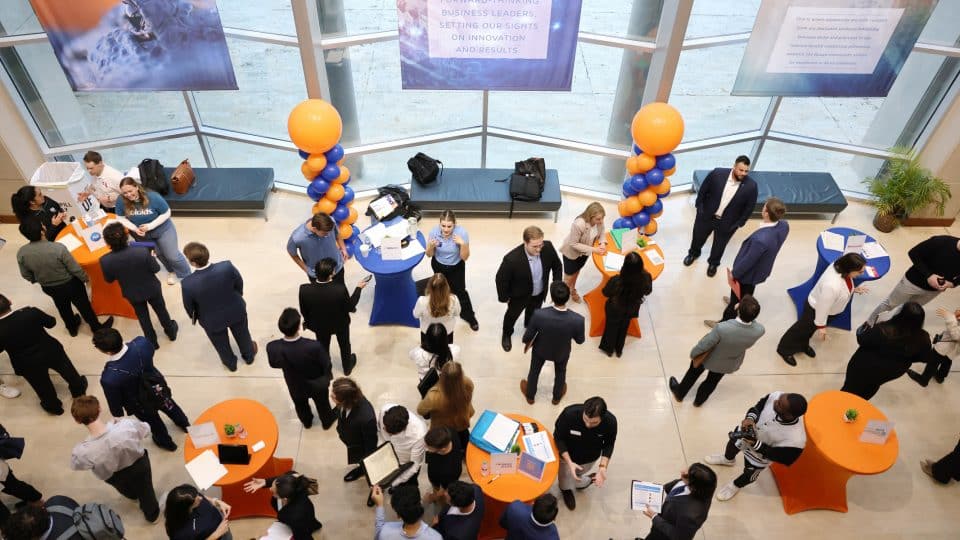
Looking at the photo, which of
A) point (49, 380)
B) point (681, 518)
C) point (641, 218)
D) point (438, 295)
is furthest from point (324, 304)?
point (641, 218)

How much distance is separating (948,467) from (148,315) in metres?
7.05

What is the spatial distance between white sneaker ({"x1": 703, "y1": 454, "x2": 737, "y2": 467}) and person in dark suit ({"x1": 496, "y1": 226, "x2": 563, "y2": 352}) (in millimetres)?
1979

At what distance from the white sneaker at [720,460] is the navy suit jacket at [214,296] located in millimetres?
4199

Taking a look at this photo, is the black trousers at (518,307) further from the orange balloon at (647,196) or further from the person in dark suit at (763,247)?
the person in dark suit at (763,247)

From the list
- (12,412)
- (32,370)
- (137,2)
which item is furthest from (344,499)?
(137,2)

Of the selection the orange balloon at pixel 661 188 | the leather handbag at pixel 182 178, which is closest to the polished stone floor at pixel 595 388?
the leather handbag at pixel 182 178

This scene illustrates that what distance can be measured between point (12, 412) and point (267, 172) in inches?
148

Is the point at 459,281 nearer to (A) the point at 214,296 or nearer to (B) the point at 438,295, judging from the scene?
(B) the point at 438,295

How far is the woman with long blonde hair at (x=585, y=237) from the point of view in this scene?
5.78 m

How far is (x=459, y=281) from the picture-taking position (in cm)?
595

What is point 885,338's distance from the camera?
4742 mm

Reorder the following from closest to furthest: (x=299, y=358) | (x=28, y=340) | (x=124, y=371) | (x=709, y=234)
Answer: (x=124, y=371) → (x=299, y=358) → (x=28, y=340) → (x=709, y=234)

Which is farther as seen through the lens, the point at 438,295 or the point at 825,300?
the point at 825,300

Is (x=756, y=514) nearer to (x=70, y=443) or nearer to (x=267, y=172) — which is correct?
(x=70, y=443)
